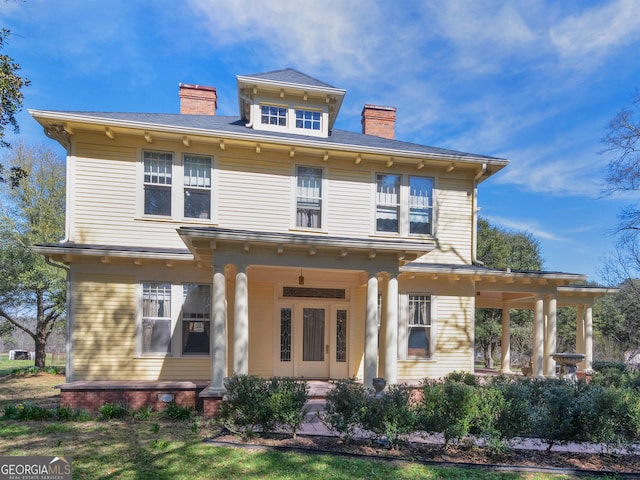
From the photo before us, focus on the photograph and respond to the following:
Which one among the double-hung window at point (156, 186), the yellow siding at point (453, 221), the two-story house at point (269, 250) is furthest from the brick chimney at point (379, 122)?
the double-hung window at point (156, 186)

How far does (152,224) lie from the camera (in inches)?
383

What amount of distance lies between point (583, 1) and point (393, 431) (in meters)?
13.0

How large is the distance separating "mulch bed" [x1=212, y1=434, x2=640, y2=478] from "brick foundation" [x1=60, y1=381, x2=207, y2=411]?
101 inches

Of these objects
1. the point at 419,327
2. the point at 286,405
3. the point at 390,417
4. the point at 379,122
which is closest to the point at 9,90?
the point at 286,405

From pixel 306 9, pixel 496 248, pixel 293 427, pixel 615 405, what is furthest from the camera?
pixel 496 248

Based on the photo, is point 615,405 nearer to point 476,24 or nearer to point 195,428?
point 195,428

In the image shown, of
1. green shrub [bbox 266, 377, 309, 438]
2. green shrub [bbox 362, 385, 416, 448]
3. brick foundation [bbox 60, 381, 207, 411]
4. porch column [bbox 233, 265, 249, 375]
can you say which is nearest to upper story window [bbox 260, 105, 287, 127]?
porch column [bbox 233, 265, 249, 375]

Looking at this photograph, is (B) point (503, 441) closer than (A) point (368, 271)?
Yes

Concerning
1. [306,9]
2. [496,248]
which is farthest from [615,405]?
[496,248]

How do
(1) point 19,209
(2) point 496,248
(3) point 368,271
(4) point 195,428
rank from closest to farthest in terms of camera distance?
1. (4) point 195,428
2. (3) point 368,271
3. (1) point 19,209
4. (2) point 496,248

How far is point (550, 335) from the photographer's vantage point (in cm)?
1128

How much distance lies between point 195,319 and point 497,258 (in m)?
22.1

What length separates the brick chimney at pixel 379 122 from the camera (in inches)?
545

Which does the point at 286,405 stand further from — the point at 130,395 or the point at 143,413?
the point at 130,395
